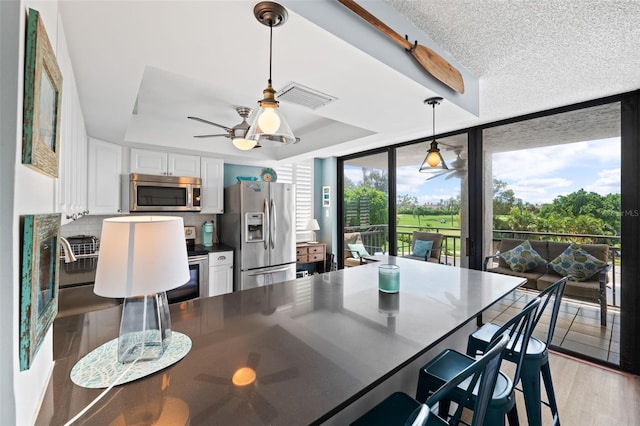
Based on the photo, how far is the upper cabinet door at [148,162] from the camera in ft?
11.7

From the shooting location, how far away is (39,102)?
65 cm

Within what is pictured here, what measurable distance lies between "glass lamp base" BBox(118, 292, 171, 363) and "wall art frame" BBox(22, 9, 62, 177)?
49 centimetres

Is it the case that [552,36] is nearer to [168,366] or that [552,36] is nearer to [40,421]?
[168,366]

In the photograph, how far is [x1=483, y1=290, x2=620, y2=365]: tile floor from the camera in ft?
8.65

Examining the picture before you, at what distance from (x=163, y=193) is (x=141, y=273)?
126 inches

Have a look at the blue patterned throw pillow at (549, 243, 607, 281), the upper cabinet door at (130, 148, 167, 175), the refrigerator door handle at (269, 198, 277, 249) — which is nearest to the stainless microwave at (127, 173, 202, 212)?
the upper cabinet door at (130, 148, 167, 175)

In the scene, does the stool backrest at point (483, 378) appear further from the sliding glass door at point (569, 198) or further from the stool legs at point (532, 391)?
the sliding glass door at point (569, 198)

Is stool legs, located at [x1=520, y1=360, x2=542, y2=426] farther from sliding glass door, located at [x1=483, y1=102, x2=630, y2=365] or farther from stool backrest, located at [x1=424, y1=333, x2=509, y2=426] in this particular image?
sliding glass door, located at [x1=483, y1=102, x2=630, y2=365]

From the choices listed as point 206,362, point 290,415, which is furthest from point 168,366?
point 290,415

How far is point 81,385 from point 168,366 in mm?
233

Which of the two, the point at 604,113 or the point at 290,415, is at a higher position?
the point at 604,113

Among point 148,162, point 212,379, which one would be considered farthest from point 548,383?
point 148,162

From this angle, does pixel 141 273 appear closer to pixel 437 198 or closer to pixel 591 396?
pixel 591 396

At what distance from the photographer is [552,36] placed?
5.51 ft
